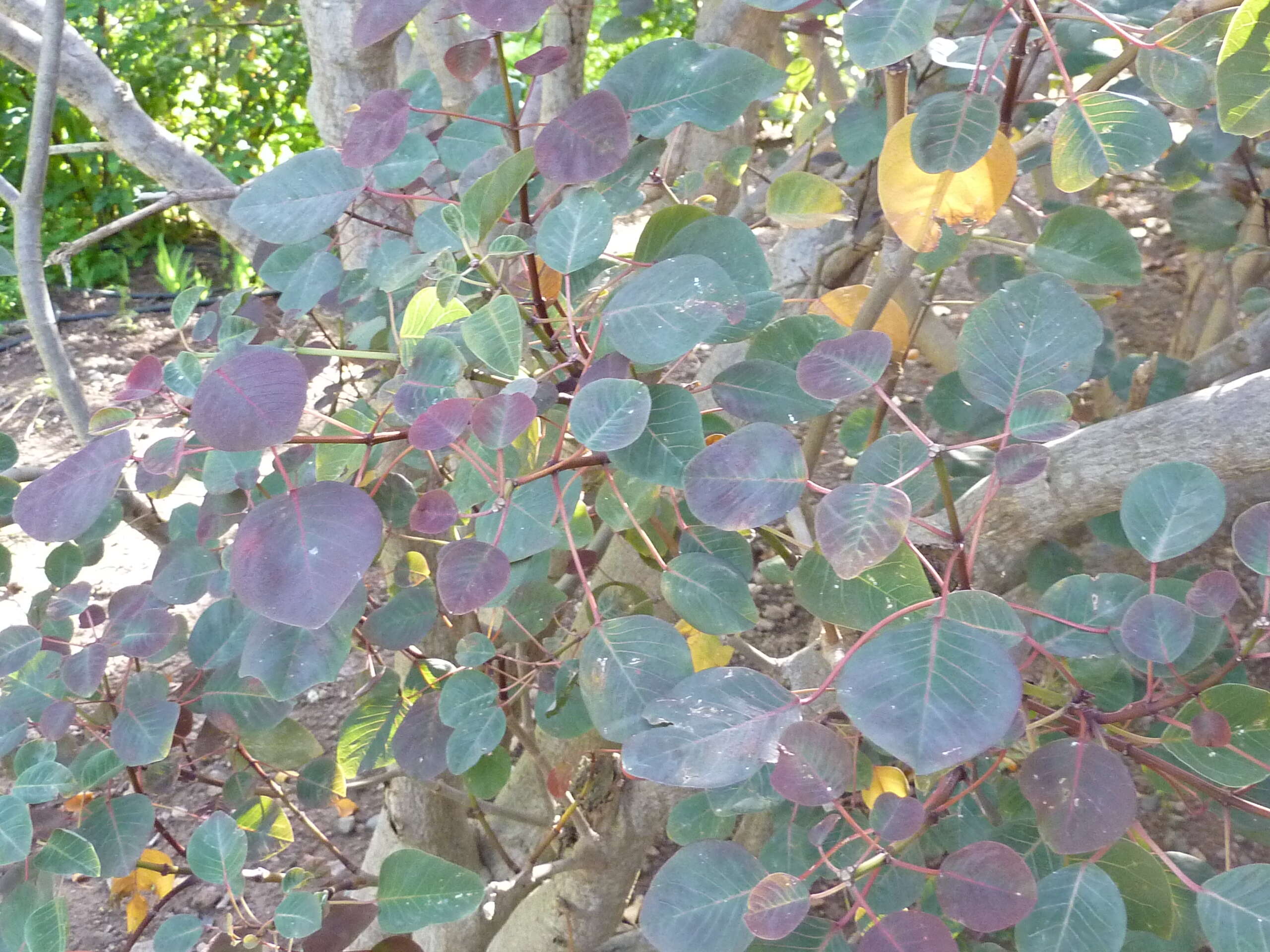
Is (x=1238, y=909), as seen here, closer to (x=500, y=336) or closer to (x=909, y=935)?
(x=909, y=935)

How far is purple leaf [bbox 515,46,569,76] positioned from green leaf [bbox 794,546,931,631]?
375 mm

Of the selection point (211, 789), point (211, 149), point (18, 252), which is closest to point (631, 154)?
point (18, 252)

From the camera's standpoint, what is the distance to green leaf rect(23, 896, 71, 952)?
0.71m

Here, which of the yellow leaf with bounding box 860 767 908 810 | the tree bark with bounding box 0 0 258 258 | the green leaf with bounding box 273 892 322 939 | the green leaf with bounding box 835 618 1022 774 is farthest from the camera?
the tree bark with bounding box 0 0 258 258

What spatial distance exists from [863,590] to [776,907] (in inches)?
8.1

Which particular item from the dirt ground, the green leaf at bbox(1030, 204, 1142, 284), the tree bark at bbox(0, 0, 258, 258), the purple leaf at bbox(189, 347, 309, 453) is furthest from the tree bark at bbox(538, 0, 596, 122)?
A: the purple leaf at bbox(189, 347, 309, 453)

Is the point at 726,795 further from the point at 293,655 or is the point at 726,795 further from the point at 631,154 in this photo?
the point at 631,154

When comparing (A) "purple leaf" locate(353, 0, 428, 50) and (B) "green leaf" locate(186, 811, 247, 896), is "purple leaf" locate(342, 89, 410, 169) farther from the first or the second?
(B) "green leaf" locate(186, 811, 247, 896)

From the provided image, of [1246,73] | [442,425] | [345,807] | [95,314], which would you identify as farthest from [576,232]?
[95,314]

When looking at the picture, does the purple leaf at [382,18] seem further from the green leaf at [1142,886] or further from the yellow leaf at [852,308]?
the green leaf at [1142,886]

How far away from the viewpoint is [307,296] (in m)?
0.85

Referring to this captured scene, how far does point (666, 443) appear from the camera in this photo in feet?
2.07

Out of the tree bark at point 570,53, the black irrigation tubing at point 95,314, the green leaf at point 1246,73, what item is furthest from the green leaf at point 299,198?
the black irrigation tubing at point 95,314

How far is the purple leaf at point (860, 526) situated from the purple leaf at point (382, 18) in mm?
411
